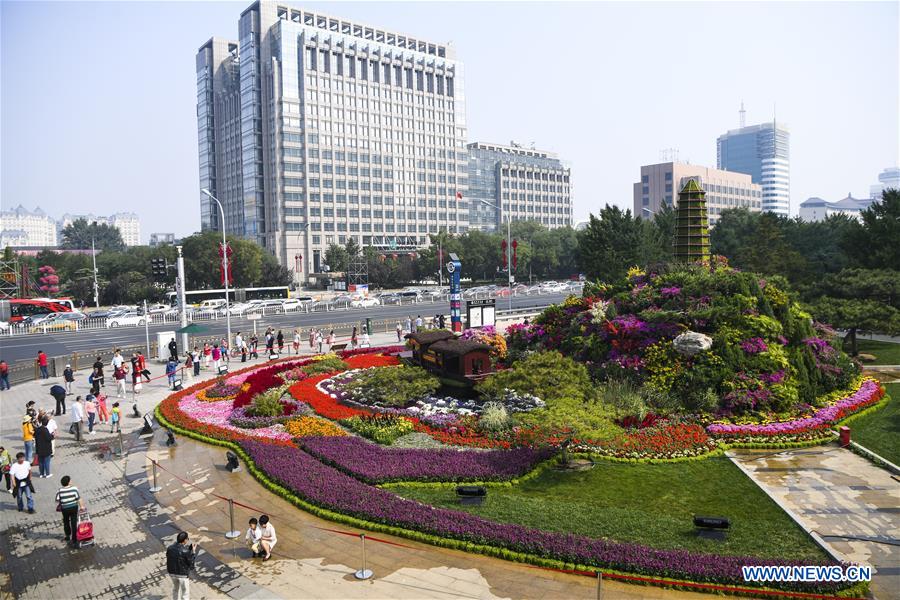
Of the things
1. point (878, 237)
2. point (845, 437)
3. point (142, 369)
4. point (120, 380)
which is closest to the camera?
point (845, 437)

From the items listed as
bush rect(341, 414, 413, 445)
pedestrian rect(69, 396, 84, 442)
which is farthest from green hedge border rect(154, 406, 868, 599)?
pedestrian rect(69, 396, 84, 442)

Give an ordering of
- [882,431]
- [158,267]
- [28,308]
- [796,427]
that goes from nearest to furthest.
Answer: [796,427] → [882,431] → [158,267] → [28,308]

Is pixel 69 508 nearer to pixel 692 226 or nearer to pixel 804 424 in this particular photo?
pixel 804 424

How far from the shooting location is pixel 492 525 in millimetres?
11750

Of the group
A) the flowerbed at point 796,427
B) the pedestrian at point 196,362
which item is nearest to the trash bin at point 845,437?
the flowerbed at point 796,427

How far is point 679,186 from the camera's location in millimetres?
137625

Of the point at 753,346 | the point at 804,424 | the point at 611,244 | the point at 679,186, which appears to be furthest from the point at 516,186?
the point at 804,424

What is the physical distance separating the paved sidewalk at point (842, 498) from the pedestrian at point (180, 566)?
35.0 ft

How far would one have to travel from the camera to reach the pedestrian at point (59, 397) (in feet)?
74.9

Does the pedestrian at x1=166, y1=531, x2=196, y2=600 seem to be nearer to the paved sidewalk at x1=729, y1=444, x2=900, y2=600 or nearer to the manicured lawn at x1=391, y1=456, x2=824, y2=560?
the manicured lawn at x1=391, y1=456, x2=824, y2=560

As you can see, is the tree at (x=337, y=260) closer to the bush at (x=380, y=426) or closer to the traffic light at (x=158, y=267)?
the traffic light at (x=158, y=267)

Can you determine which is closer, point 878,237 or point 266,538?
point 266,538

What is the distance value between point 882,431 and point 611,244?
37218 mm

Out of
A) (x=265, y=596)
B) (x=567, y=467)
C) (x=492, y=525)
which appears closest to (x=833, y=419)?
(x=567, y=467)
